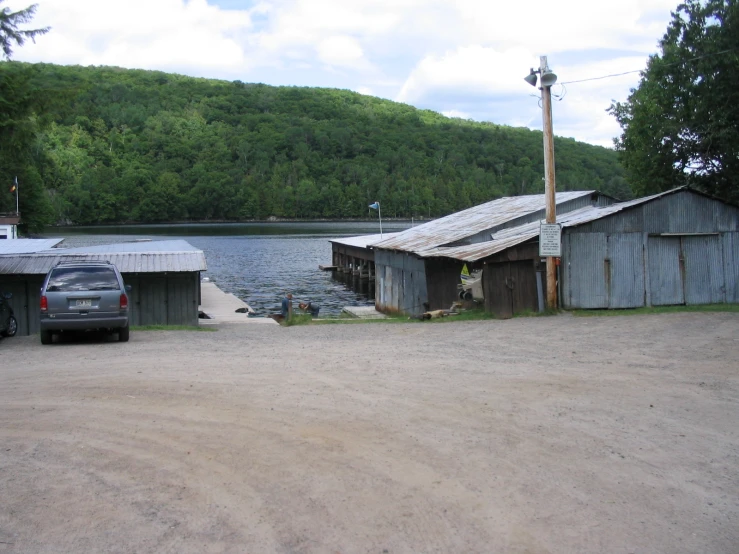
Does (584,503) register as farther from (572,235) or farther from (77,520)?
(572,235)

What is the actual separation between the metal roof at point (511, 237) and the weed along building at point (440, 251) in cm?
11

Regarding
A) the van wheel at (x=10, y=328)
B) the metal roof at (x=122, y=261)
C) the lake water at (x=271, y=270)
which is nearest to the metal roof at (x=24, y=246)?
the metal roof at (x=122, y=261)

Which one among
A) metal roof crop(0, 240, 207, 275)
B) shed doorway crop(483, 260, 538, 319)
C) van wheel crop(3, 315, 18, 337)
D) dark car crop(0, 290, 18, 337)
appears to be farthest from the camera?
metal roof crop(0, 240, 207, 275)

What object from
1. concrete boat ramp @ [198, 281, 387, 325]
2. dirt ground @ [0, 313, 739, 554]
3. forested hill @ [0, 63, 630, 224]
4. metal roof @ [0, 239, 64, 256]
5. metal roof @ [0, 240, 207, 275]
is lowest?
dirt ground @ [0, 313, 739, 554]

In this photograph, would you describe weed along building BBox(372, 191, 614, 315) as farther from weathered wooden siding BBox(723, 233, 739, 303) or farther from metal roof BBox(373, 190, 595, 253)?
weathered wooden siding BBox(723, 233, 739, 303)

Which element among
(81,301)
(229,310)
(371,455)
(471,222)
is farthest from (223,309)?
(371,455)

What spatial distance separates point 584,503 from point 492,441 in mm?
1520

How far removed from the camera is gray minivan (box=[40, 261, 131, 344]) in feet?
48.5

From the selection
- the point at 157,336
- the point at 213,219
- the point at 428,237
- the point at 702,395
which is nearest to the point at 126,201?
the point at 213,219

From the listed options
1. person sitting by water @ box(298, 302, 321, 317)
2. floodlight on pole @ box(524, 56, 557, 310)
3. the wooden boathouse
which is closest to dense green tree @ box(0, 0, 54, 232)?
floodlight on pole @ box(524, 56, 557, 310)

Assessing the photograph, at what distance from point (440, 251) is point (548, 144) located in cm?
674

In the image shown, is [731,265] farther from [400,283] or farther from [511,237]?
[400,283]

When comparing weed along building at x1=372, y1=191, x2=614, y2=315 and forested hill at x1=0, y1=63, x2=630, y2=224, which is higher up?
forested hill at x1=0, y1=63, x2=630, y2=224

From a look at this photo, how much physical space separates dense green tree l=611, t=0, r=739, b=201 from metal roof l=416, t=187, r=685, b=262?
4394 millimetres
